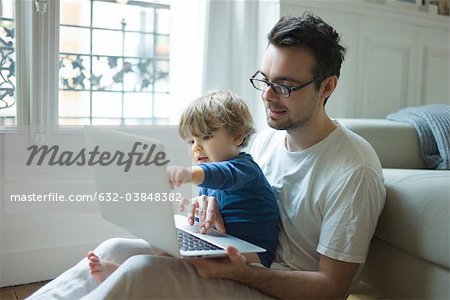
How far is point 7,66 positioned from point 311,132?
1189 millimetres

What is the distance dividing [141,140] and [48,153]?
1175mm

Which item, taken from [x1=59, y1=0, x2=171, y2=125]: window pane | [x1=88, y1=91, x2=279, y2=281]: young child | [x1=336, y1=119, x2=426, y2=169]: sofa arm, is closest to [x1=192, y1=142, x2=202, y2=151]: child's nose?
[x1=88, y1=91, x2=279, y2=281]: young child

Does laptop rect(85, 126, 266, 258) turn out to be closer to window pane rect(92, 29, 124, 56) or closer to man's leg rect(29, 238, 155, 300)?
man's leg rect(29, 238, 155, 300)

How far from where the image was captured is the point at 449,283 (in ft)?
3.91

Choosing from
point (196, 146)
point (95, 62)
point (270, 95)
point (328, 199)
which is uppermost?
point (95, 62)

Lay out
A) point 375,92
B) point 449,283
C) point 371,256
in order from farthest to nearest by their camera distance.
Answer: point 375,92 < point 371,256 < point 449,283

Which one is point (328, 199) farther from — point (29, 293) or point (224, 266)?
point (29, 293)

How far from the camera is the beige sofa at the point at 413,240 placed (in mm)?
1210

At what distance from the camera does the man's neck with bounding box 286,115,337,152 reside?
132 cm

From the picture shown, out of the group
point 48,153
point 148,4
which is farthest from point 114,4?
point 48,153

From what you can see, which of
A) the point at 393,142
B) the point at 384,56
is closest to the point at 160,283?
the point at 393,142

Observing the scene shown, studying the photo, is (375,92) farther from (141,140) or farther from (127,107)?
(141,140)

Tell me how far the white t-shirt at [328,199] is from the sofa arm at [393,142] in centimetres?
54

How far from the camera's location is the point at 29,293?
1.82m
